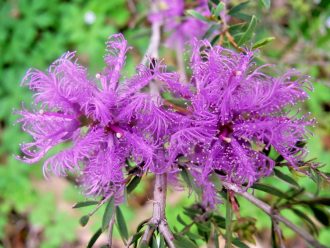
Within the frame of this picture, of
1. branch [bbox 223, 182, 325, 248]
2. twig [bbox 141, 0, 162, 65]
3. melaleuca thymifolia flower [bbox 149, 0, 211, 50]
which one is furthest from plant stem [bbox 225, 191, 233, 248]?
melaleuca thymifolia flower [bbox 149, 0, 211, 50]

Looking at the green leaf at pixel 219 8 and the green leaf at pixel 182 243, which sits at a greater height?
the green leaf at pixel 219 8

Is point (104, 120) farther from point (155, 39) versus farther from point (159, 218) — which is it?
point (155, 39)

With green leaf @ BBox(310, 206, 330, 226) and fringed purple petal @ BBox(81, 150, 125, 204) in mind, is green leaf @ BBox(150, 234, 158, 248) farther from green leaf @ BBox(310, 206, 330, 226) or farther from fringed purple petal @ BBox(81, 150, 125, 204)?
green leaf @ BBox(310, 206, 330, 226)

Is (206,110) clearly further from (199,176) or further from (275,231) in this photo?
(275,231)

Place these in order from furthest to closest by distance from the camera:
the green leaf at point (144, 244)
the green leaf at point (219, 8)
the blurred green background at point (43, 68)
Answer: the blurred green background at point (43, 68), the green leaf at point (219, 8), the green leaf at point (144, 244)

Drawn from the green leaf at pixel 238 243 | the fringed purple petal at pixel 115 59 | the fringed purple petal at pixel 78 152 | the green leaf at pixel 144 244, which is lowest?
the green leaf at pixel 144 244

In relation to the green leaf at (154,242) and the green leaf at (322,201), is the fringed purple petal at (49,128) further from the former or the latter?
the green leaf at (322,201)

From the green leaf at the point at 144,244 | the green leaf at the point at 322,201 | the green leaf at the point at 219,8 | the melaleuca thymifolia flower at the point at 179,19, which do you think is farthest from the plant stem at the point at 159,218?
the melaleuca thymifolia flower at the point at 179,19
